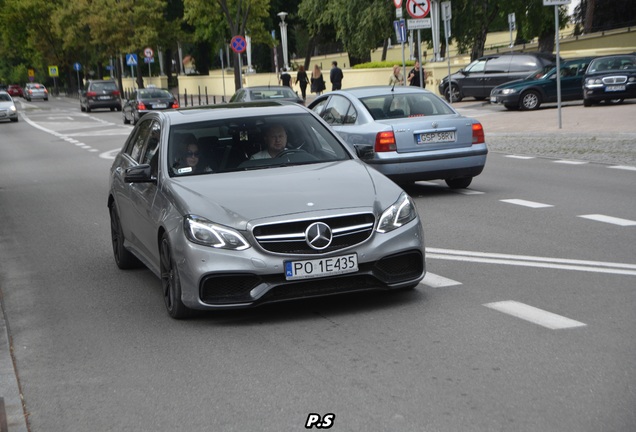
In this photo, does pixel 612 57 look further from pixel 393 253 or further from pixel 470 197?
pixel 393 253

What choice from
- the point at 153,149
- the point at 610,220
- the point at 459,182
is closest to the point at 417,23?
the point at 459,182

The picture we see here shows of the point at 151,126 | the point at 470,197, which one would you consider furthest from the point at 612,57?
the point at 151,126

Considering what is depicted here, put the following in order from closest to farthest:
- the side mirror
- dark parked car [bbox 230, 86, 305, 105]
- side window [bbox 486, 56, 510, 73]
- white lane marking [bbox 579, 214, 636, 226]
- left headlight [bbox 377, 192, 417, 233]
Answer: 1. left headlight [bbox 377, 192, 417, 233]
2. the side mirror
3. white lane marking [bbox 579, 214, 636, 226]
4. dark parked car [bbox 230, 86, 305, 105]
5. side window [bbox 486, 56, 510, 73]

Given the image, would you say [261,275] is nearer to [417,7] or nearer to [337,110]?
[337,110]

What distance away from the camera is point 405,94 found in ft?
50.7

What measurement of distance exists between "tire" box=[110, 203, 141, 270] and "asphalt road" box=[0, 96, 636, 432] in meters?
0.13

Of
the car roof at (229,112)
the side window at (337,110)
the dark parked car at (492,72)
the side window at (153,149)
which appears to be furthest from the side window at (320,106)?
the dark parked car at (492,72)

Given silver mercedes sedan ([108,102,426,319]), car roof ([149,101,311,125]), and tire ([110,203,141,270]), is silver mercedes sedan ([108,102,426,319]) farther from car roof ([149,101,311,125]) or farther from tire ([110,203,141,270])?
tire ([110,203,141,270])

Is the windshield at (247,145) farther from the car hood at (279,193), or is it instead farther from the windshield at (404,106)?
the windshield at (404,106)

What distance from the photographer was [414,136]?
14586 millimetres

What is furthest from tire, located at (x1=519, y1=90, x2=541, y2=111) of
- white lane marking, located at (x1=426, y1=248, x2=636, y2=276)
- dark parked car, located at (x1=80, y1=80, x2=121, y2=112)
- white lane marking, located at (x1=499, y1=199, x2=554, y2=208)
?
dark parked car, located at (x1=80, y1=80, x2=121, y2=112)

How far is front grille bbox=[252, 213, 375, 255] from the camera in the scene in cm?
727

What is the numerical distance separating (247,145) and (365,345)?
2.56 m

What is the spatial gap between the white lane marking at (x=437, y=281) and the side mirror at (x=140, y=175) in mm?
2188
